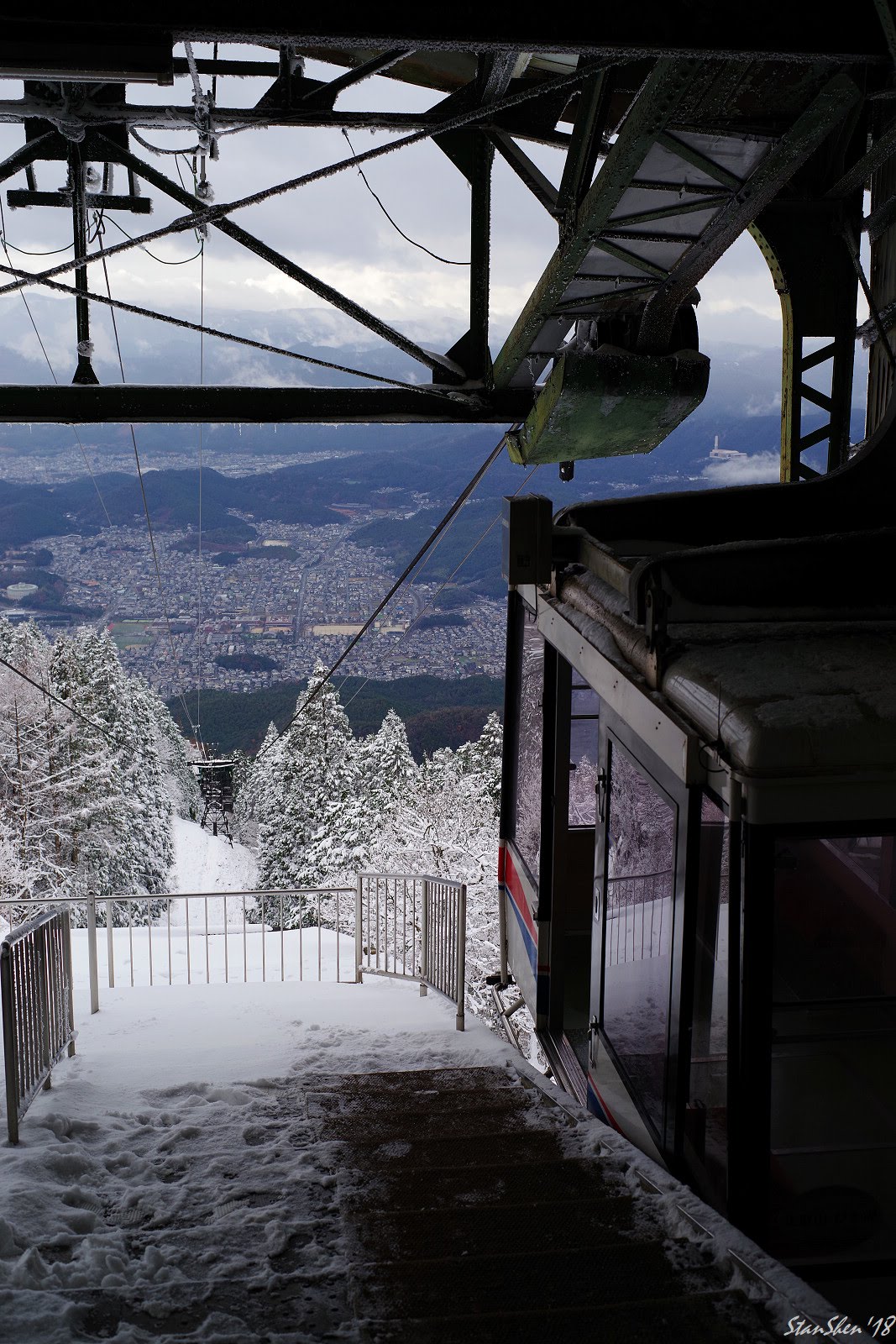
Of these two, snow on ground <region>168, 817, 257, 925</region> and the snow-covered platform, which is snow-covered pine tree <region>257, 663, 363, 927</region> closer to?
snow on ground <region>168, 817, 257, 925</region>

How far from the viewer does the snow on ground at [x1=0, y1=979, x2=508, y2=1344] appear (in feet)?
9.73

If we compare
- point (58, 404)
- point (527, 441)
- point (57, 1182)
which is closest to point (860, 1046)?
point (57, 1182)

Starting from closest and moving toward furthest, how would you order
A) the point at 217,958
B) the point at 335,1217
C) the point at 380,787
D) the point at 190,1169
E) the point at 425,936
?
the point at 335,1217
the point at 190,1169
the point at 425,936
the point at 217,958
the point at 380,787

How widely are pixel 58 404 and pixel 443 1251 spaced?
505 centimetres

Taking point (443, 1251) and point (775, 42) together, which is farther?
point (443, 1251)

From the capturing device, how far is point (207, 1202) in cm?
367

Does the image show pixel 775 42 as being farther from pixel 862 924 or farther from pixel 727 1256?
pixel 727 1256

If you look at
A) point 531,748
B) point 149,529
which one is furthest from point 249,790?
point 531,748

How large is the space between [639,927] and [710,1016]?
31.2 inches

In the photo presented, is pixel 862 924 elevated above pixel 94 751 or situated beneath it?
elevated above

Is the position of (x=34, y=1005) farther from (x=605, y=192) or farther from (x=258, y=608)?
(x=258, y=608)

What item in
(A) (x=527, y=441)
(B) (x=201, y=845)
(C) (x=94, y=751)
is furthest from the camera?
(B) (x=201, y=845)

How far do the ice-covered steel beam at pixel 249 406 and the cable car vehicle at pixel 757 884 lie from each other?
6.84 ft

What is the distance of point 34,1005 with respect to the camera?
4.82 metres
